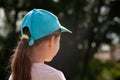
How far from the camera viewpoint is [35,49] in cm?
233

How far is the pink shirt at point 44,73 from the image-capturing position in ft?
7.61

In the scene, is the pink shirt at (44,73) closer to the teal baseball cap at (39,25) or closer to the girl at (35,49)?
the girl at (35,49)

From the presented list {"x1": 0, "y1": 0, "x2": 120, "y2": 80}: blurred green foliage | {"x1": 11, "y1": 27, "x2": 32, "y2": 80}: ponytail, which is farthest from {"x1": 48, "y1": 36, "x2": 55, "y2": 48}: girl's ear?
{"x1": 0, "y1": 0, "x2": 120, "y2": 80}: blurred green foliage

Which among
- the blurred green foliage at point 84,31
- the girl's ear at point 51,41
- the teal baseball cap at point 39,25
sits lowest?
the blurred green foliage at point 84,31

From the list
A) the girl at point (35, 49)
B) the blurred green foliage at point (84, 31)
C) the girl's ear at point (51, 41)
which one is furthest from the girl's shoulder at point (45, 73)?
the blurred green foliage at point (84, 31)

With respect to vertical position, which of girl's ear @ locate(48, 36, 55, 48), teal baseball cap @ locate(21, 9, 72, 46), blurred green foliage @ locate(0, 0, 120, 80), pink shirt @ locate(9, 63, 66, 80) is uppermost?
teal baseball cap @ locate(21, 9, 72, 46)

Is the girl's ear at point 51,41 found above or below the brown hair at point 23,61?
above

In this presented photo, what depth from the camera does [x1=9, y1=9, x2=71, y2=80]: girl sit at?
7.59 ft

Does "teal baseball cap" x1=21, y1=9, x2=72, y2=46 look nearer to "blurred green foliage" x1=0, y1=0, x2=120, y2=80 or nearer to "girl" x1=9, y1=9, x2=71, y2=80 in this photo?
"girl" x1=9, y1=9, x2=71, y2=80

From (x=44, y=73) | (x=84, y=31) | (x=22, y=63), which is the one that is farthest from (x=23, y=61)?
(x=84, y=31)

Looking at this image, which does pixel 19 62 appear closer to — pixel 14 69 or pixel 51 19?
pixel 14 69

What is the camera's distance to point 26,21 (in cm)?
236

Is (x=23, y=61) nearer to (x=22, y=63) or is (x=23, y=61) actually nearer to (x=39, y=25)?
(x=22, y=63)

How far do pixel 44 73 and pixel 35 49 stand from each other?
0.13 m
